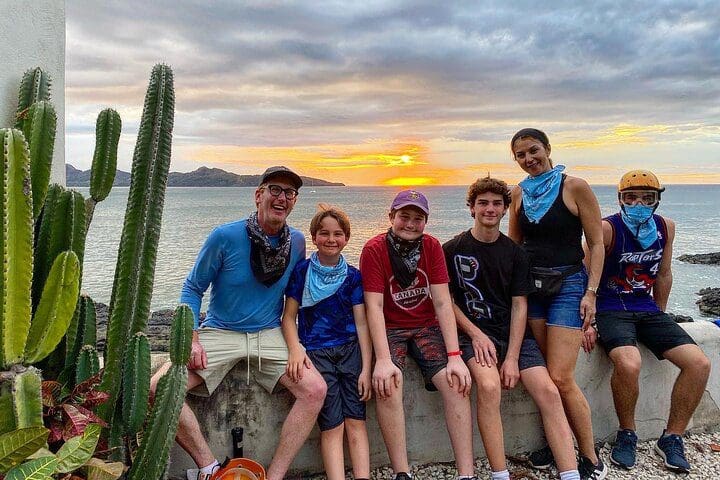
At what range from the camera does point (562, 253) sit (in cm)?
423

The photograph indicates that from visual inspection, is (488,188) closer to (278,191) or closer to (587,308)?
(587,308)

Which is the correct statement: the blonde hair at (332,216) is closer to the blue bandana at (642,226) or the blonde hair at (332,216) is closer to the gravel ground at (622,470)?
the gravel ground at (622,470)

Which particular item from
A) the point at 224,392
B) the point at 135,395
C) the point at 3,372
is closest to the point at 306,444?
the point at 224,392

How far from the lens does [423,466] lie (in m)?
4.26

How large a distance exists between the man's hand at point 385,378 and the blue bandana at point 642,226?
2422 mm

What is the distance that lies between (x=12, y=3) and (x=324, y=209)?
2.24m

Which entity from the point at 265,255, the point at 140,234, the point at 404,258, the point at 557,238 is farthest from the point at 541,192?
the point at 140,234

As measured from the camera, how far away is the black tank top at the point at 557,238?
13.9 ft

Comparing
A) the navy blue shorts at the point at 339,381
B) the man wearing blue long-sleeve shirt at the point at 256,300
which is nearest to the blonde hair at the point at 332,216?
the man wearing blue long-sleeve shirt at the point at 256,300

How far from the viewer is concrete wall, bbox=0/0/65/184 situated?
301 cm

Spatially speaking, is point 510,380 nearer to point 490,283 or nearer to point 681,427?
point 490,283

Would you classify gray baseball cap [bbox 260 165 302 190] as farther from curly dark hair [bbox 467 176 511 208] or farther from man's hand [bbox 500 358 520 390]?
man's hand [bbox 500 358 520 390]

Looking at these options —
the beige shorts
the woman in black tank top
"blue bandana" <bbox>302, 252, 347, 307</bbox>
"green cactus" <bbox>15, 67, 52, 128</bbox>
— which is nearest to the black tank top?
the woman in black tank top

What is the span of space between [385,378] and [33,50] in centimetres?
295
